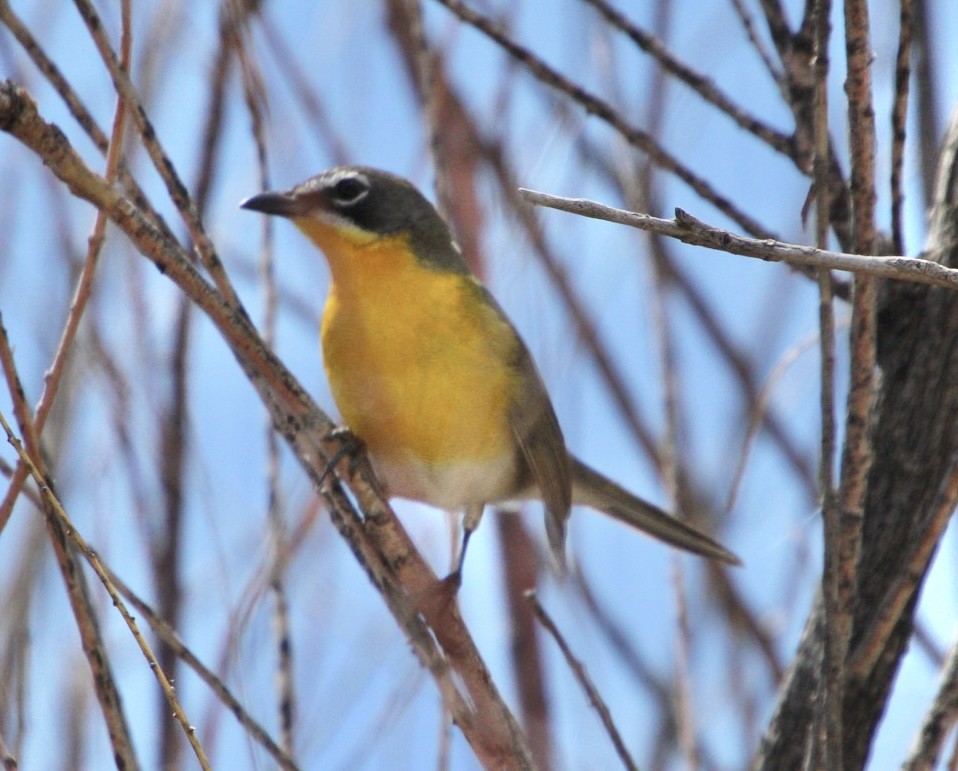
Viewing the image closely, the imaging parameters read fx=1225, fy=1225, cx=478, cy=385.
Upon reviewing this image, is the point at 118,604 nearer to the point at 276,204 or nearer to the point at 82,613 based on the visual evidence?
the point at 82,613

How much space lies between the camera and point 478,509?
3707 mm

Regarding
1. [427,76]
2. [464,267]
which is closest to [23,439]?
[427,76]

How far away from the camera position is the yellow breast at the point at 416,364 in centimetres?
322

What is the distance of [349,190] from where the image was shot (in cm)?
354

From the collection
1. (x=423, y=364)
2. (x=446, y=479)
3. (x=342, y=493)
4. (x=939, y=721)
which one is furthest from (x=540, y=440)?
(x=939, y=721)

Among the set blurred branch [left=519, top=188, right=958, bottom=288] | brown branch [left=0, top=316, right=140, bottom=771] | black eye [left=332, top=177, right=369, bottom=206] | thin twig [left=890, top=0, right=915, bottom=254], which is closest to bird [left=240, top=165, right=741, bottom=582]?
black eye [left=332, top=177, right=369, bottom=206]

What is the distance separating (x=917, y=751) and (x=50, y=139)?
1749 millimetres

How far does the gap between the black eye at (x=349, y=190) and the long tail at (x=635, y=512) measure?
1.06m

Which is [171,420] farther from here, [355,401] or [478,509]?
[478,509]

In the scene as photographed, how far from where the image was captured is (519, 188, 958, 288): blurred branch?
132 centimetres

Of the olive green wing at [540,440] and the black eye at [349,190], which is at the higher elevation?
the black eye at [349,190]

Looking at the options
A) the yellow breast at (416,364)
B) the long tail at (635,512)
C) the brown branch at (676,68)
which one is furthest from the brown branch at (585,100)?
the long tail at (635,512)

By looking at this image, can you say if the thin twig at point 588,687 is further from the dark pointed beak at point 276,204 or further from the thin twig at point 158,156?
the dark pointed beak at point 276,204

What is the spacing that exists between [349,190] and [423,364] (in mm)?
642
